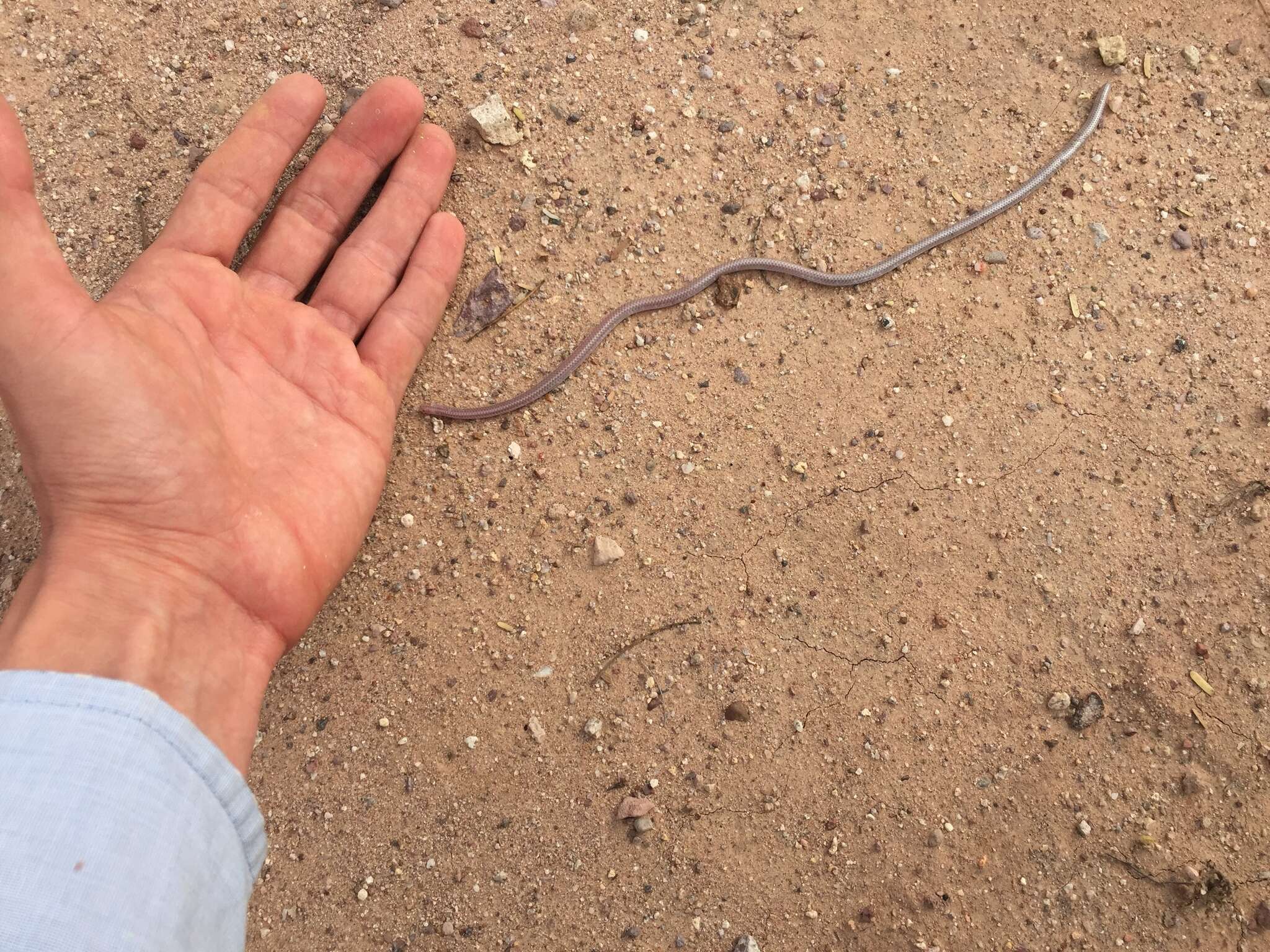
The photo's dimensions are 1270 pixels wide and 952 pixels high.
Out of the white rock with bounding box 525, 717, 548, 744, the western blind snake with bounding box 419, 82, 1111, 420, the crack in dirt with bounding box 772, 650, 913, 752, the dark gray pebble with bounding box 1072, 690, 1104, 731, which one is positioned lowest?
the dark gray pebble with bounding box 1072, 690, 1104, 731

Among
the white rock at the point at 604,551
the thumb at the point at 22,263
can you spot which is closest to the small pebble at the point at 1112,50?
the white rock at the point at 604,551

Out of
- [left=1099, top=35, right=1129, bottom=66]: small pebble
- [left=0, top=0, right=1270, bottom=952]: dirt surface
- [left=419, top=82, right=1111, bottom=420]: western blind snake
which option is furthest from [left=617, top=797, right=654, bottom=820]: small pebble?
[left=1099, top=35, right=1129, bottom=66]: small pebble

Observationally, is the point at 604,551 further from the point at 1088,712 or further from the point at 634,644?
the point at 1088,712

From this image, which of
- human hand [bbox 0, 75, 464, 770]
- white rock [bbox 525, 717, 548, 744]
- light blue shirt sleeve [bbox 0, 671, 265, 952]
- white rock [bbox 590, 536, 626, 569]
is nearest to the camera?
light blue shirt sleeve [bbox 0, 671, 265, 952]

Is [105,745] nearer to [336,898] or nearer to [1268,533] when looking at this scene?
[336,898]

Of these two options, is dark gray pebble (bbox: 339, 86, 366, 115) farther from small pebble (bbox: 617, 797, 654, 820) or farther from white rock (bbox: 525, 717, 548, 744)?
small pebble (bbox: 617, 797, 654, 820)

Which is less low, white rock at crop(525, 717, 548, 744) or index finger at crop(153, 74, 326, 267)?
index finger at crop(153, 74, 326, 267)

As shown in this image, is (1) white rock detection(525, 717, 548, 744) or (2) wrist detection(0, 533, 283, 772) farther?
(1) white rock detection(525, 717, 548, 744)

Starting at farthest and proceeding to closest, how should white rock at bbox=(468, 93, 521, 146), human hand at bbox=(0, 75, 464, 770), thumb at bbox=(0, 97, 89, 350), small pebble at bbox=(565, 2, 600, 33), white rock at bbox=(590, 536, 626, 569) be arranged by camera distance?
small pebble at bbox=(565, 2, 600, 33) < white rock at bbox=(468, 93, 521, 146) < white rock at bbox=(590, 536, 626, 569) < human hand at bbox=(0, 75, 464, 770) < thumb at bbox=(0, 97, 89, 350)
